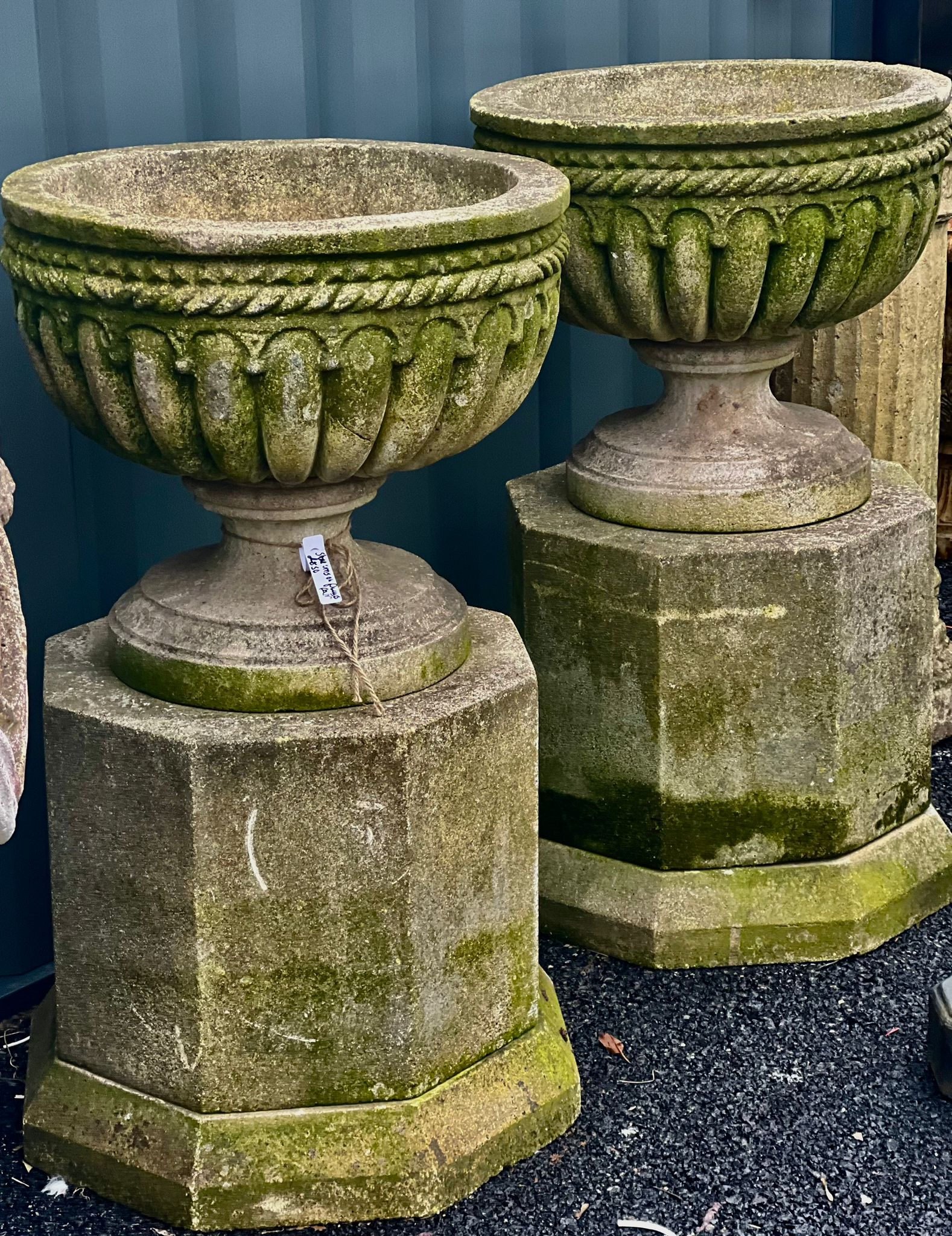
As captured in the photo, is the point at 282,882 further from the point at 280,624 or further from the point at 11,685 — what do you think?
the point at 11,685

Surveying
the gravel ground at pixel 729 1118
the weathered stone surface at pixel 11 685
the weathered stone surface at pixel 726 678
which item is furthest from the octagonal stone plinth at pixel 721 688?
the weathered stone surface at pixel 11 685

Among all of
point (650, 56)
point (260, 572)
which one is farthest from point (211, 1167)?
point (650, 56)

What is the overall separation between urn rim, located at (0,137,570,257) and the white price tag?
1.50 feet

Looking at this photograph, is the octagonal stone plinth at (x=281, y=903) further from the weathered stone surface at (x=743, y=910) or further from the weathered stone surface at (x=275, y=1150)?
the weathered stone surface at (x=743, y=910)

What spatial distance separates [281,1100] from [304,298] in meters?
1.15

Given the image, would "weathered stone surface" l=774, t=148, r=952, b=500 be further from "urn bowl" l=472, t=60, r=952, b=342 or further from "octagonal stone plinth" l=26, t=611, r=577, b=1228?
"octagonal stone plinth" l=26, t=611, r=577, b=1228

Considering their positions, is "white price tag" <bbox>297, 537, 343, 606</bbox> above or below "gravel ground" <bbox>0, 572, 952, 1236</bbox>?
above

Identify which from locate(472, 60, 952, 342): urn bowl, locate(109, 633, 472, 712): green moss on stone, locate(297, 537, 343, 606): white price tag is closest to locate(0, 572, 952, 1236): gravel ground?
locate(109, 633, 472, 712): green moss on stone

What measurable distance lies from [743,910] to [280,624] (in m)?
1.13

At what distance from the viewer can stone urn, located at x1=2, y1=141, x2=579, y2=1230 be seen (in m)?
2.38

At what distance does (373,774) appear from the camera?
101 inches

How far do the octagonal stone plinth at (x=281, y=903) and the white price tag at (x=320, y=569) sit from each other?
0.57ft

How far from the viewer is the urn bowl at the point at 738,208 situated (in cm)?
296

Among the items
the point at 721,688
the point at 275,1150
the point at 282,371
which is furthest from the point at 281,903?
the point at 721,688
